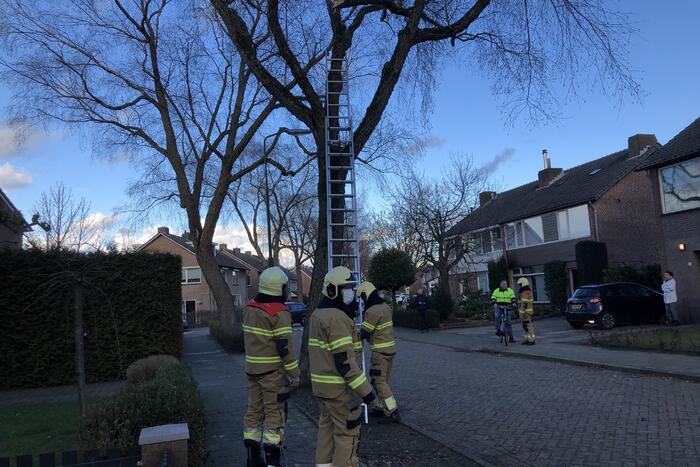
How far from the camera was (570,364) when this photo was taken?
1231 centimetres

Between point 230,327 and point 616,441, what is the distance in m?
15.2

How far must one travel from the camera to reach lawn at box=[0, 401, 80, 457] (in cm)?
679

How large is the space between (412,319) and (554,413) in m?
17.6

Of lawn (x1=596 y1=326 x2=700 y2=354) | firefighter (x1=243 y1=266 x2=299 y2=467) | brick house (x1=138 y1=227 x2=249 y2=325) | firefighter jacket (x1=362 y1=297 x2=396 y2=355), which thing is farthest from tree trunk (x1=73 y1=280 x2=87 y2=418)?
brick house (x1=138 y1=227 x2=249 y2=325)

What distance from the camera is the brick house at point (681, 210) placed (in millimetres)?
18953

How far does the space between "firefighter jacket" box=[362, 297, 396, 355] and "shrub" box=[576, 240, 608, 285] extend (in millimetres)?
20664

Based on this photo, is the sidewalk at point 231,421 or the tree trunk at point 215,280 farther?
the tree trunk at point 215,280

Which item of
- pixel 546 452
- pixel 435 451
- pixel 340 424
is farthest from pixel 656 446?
pixel 340 424

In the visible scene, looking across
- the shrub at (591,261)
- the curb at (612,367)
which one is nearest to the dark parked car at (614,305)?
the curb at (612,367)

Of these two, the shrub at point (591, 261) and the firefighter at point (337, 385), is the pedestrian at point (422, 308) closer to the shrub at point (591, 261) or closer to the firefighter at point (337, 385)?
the shrub at point (591, 261)

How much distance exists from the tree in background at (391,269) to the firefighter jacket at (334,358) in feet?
77.1

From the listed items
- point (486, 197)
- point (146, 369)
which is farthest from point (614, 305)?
point (486, 197)

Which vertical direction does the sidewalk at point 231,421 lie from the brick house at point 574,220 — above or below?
below

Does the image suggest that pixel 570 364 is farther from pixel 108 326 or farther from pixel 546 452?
pixel 108 326
